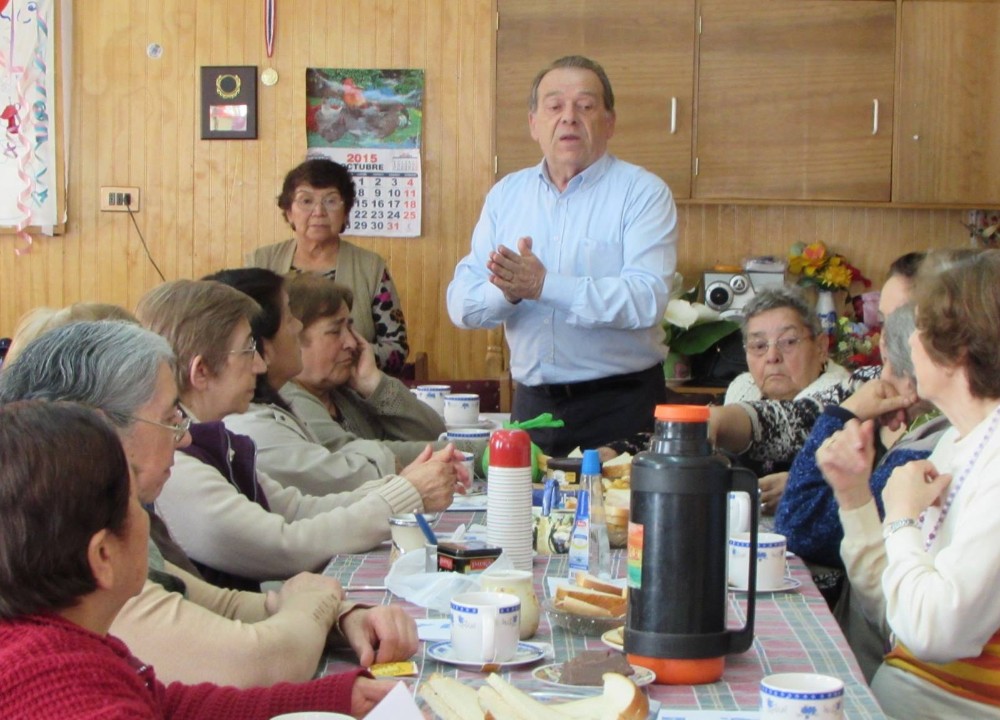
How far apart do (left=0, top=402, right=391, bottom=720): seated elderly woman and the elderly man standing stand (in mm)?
2334

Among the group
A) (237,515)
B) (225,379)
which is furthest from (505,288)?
(237,515)

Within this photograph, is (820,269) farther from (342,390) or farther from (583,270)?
(342,390)

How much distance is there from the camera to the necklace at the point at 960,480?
1.74m

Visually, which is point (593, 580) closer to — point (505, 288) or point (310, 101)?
point (505, 288)

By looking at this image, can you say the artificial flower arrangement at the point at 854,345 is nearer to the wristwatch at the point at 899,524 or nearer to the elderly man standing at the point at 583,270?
the elderly man standing at the point at 583,270

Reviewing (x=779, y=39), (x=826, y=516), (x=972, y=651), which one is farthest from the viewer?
(x=779, y=39)

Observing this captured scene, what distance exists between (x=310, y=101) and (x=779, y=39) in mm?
1878

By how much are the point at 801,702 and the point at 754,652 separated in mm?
335

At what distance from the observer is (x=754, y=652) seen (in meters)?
1.53

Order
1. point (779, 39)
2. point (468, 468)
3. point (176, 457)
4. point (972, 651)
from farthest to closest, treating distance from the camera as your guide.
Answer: point (779, 39)
point (468, 468)
point (176, 457)
point (972, 651)

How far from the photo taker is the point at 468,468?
2.66 metres

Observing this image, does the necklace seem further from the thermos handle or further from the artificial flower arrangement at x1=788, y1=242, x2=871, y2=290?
the artificial flower arrangement at x1=788, y1=242, x2=871, y2=290

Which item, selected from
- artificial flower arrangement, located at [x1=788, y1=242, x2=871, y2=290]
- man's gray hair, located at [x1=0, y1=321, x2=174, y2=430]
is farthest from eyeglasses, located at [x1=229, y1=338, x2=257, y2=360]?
artificial flower arrangement, located at [x1=788, y1=242, x2=871, y2=290]

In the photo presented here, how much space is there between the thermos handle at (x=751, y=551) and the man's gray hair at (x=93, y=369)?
693 millimetres
